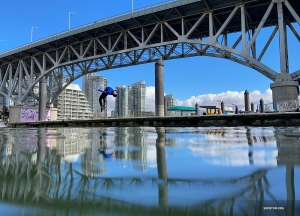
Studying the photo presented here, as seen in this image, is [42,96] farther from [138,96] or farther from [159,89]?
[138,96]

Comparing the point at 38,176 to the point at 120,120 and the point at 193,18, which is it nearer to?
the point at 120,120

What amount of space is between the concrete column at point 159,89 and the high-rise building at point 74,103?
8555 cm

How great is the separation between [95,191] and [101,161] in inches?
48.1

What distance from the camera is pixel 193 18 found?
24.8 m

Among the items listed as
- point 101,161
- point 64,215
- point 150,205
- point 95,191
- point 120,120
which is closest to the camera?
point 64,215

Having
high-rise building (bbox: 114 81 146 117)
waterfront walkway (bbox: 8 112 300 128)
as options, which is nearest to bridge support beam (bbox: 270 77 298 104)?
waterfront walkway (bbox: 8 112 300 128)

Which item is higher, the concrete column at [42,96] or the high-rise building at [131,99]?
the high-rise building at [131,99]

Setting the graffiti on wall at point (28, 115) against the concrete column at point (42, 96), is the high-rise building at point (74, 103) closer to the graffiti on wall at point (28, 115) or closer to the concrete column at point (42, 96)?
the graffiti on wall at point (28, 115)

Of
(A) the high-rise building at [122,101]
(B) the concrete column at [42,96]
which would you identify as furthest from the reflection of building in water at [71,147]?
(A) the high-rise building at [122,101]

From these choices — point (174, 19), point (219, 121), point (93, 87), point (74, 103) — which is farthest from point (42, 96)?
point (74, 103)

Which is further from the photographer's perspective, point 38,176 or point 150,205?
point 38,176

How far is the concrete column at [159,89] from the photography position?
14.3 m

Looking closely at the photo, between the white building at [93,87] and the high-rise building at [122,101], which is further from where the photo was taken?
the white building at [93,87]

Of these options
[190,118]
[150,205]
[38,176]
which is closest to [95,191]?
[150,205]
